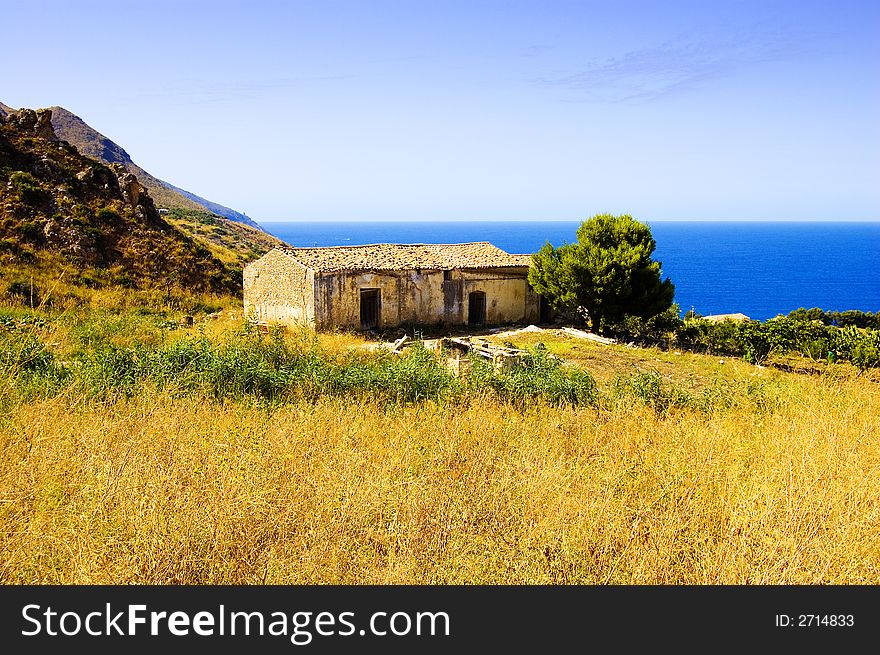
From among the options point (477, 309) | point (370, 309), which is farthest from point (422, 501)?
point (477, 309)

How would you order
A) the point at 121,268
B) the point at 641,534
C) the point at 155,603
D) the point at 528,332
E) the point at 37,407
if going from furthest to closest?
the point at 121,268, the point at 528,332, the point at 37,407, the point at 641,534, the point at 155,603

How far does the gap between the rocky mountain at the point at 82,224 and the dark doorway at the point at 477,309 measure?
1202cm

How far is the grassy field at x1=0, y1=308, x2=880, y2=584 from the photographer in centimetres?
350

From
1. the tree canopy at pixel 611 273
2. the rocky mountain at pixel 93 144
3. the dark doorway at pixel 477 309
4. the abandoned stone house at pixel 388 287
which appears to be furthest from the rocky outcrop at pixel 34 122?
→ the rocky mountain at pixel 93 144

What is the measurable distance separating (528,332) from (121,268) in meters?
17.1

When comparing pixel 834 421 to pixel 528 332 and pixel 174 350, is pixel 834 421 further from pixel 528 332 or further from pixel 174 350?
pixel 528 332

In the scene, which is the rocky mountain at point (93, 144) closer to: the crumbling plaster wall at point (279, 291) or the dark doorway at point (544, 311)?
the crumbling plaster wall at point (279, 291)

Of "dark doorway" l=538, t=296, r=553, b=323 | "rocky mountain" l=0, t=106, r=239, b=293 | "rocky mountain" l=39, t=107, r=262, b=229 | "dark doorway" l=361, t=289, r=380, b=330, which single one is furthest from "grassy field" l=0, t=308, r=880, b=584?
"rocky mountain" l=39, t=107, r=262, b=229

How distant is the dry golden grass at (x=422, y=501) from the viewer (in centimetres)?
349

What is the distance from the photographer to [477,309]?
23.8 m

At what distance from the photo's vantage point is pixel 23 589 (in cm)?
320

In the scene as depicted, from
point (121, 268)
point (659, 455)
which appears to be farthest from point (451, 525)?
point (121, 268)

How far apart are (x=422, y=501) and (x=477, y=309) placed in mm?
19879

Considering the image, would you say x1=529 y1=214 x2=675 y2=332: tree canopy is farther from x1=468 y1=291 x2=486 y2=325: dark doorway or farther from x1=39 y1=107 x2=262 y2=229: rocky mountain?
x1=39 y1=107 x2=262 y2=229: rocky mountain
